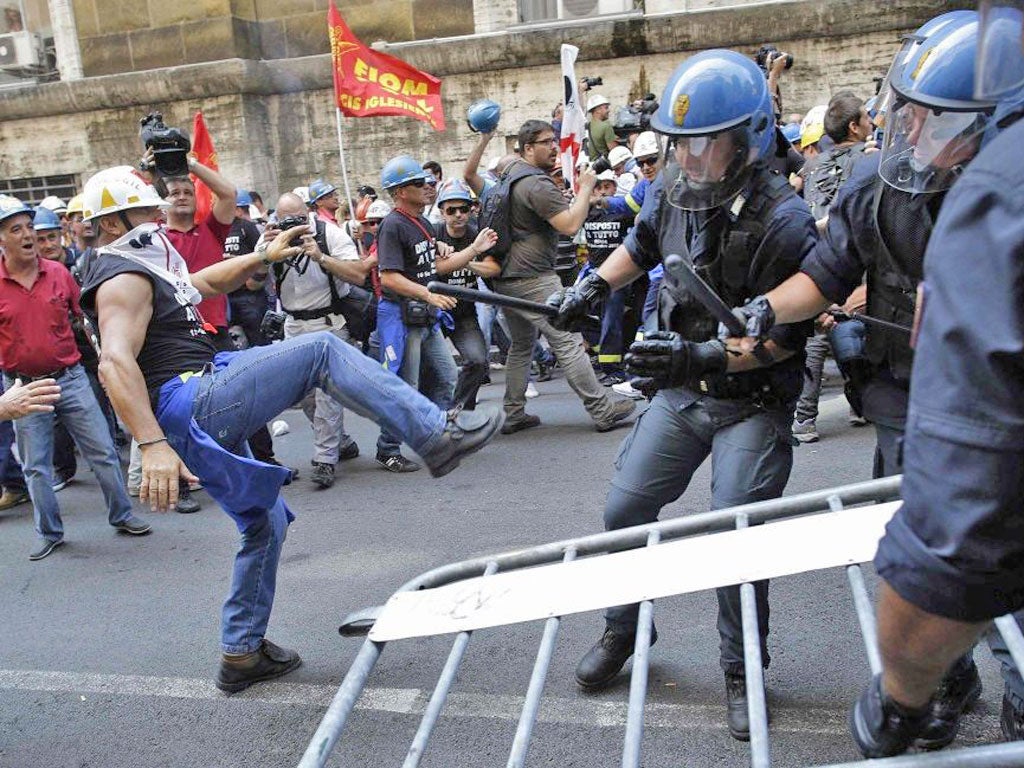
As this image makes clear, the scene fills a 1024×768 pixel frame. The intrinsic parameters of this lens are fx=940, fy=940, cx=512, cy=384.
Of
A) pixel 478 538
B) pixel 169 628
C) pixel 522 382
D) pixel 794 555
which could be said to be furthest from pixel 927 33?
pixel 522 382

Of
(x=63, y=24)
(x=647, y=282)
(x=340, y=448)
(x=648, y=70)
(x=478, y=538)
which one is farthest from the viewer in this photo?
(x=63, y=24)

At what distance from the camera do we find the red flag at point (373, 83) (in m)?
8.62

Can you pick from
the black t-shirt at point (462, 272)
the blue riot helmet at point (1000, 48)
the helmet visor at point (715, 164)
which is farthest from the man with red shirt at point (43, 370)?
the blue riot helmet at point (1000, 48)

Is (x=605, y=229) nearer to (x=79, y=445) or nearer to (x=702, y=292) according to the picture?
(x=79, y=445)

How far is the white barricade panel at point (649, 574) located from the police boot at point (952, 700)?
531 mm

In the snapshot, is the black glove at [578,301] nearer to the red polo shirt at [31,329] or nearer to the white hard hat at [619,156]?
the red polo shirt at [31,329]

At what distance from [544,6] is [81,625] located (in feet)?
34.5

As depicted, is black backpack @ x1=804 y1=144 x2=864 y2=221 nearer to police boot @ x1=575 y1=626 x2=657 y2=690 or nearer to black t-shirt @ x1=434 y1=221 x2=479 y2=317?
black t-shirt @ x1=434 y1=221 x2=479 y2=317

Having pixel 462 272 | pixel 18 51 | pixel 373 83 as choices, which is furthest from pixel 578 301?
pixel 18 51

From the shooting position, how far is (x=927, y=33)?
2461 millimetres

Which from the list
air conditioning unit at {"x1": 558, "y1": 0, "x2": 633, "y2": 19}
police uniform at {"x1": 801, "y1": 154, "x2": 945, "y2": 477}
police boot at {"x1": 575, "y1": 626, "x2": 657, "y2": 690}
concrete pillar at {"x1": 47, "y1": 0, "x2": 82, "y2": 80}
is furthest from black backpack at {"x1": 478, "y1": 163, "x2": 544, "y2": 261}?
concrete pillar at {"x1": 47, "y1": 0, "x2": 82, "y2": 80}

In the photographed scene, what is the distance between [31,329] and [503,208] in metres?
3.12

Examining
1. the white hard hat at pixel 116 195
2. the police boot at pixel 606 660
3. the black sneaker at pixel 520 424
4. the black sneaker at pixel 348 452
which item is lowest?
the black sneaker at pixel 348 452

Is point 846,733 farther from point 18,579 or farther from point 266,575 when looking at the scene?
point 18,579
